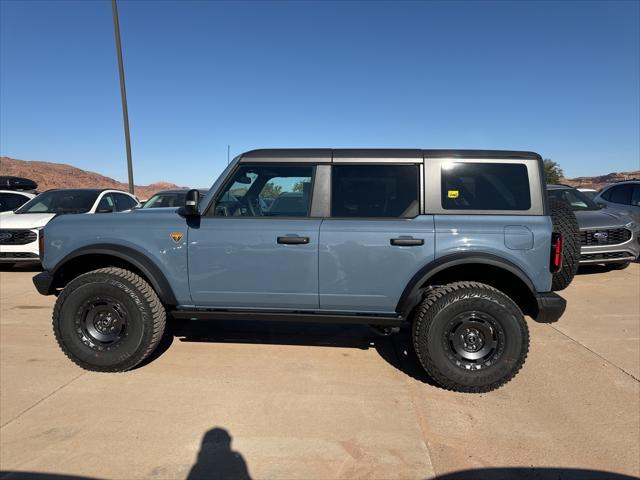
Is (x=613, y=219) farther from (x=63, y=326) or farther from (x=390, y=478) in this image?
(x=63, y=326)

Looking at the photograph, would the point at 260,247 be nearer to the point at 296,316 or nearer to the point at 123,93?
the point at 296,316

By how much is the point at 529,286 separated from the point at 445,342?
2.60 feet

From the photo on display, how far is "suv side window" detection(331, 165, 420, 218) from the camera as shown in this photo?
3365mm

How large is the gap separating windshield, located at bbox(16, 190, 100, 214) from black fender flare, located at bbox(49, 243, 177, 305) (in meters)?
5.01

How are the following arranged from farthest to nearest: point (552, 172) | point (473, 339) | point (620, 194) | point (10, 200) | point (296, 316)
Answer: point (552, 172) < point (10, 200) < point (620, 194) < point (296, 316) < point (473, 339)

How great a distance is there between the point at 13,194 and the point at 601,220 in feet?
39.7

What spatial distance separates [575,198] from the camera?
26.2 ft

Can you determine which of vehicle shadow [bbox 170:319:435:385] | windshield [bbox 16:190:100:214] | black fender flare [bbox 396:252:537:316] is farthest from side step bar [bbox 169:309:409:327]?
windshield [bbox 16:190:100:214]

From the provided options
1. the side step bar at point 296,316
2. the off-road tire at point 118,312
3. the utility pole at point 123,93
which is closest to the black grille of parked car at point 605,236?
the side step bar at point 296,316

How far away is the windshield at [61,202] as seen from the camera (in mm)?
7871

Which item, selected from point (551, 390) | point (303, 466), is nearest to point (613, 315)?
point (551, 390)

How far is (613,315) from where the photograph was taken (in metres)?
5.03


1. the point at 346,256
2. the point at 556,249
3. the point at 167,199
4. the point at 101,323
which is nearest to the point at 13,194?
the point at 167,199

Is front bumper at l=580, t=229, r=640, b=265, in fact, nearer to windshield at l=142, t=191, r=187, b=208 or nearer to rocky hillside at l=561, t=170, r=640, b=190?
windshield at l=142, t=191, r=187, b=208
